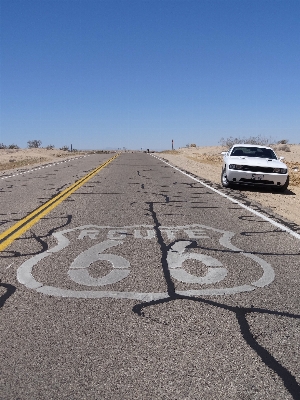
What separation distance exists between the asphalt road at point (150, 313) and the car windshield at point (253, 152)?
8.38m

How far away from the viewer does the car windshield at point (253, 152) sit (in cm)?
1672

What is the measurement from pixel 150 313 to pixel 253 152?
44.0ft

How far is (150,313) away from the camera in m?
4.35

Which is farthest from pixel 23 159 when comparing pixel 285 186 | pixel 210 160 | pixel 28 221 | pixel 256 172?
pixel 28 221

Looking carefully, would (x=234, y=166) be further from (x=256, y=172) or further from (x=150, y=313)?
(x=150, y=313)

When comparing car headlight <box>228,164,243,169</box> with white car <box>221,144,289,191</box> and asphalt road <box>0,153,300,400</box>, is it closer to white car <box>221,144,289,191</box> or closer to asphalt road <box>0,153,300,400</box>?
white car <box>221,144,289,191</box>

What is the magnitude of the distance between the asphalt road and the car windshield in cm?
838

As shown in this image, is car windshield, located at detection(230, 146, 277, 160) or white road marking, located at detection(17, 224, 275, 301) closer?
white road marking, located at detection(17, 224, 275, 301)

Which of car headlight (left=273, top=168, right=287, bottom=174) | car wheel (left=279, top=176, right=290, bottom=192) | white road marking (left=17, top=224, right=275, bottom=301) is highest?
car headlight (left=273, top=168, right=287, bottom=174)

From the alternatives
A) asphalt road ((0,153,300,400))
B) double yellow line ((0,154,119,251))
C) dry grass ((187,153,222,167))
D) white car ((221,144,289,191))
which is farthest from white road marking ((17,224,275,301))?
dry grass ((187,153,222,167))

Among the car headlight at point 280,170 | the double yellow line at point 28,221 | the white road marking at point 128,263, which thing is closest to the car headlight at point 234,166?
the car headlight at point 280,170

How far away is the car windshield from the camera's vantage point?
1672 cm

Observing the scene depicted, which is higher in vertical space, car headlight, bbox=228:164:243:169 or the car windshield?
the car windshield

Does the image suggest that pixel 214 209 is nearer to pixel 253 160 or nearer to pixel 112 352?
→ pixel 253 160
